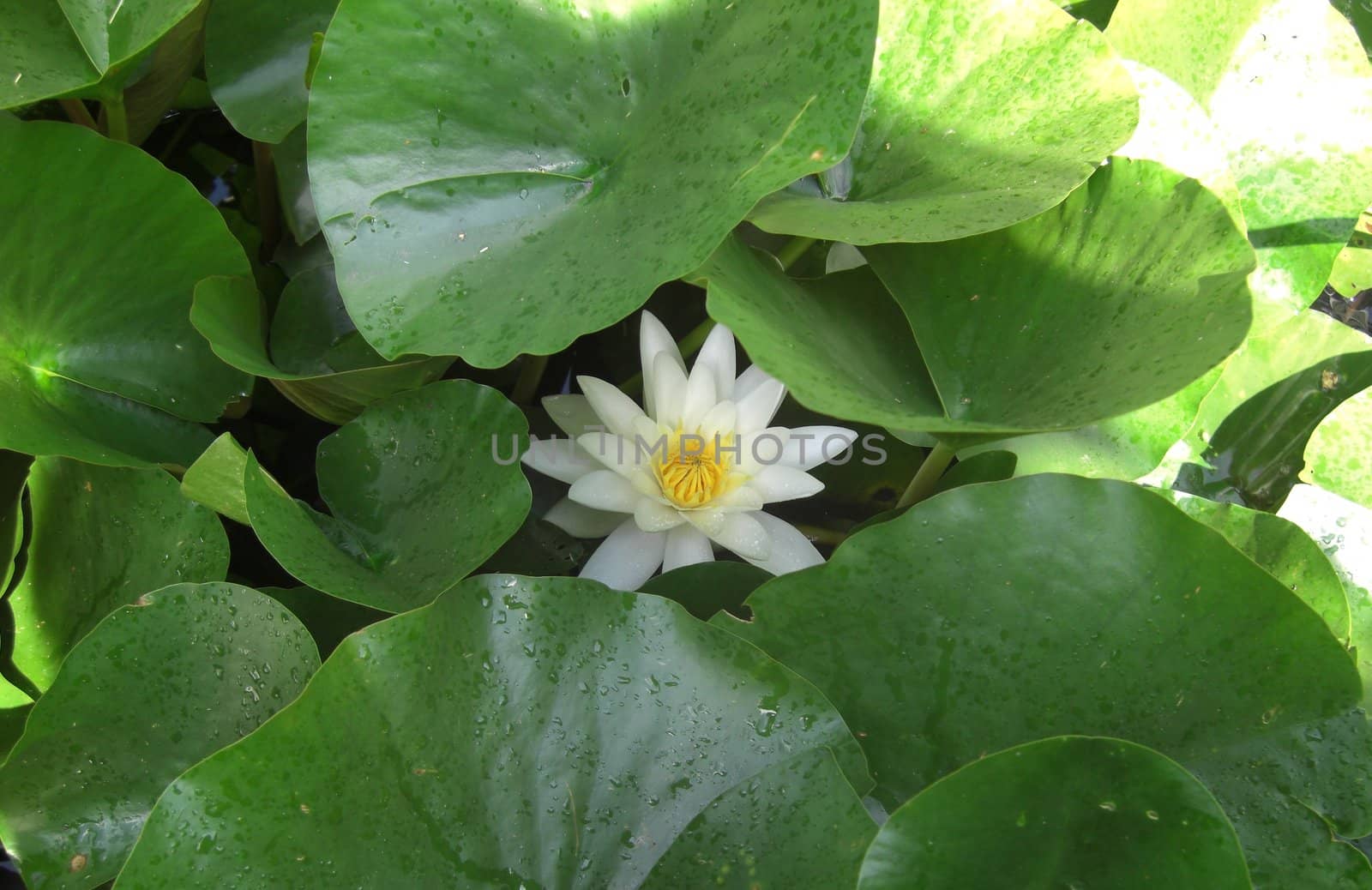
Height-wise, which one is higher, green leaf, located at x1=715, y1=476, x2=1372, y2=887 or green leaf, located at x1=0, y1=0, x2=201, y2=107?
green leaf, located at x1=0, y1=0, x2=201, y2=107

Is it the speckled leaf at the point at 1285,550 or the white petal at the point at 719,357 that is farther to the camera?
the white petal at the point at 719,357

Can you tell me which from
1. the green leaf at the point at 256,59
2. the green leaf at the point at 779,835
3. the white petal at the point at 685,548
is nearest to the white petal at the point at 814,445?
the white petal at the point at 685,548

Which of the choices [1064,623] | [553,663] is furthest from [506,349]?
[1064,623]

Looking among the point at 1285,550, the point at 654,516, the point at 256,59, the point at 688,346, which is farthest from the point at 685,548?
the point at 256,59

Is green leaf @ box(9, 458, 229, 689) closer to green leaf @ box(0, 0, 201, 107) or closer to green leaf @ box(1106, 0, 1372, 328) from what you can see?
green leaf @ box(0, 0, 201, 107)

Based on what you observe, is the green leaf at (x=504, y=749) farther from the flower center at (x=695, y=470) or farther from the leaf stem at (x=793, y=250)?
the leaf stem at (x=793, y=250)

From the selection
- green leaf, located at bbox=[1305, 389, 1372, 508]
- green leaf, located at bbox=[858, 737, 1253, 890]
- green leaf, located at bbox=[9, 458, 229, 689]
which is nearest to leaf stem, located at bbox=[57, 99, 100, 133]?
green leaf, located at bbox=[9, 458, 229, 689]

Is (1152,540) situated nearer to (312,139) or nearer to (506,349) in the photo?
(506,349)
